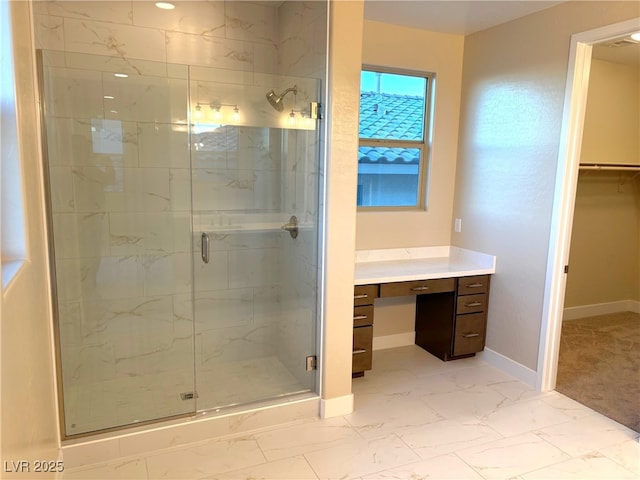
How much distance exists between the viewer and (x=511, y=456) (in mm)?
2426

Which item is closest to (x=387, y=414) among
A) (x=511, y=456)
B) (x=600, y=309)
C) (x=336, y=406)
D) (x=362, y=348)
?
(x=336, y=406)

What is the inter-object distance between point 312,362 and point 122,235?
1.47m

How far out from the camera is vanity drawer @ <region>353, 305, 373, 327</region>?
3.12 m

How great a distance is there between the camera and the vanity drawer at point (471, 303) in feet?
11.4

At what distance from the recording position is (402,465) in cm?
233

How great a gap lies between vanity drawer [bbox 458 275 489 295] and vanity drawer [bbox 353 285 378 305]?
0.73 m

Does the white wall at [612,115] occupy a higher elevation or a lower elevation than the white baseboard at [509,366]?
higher

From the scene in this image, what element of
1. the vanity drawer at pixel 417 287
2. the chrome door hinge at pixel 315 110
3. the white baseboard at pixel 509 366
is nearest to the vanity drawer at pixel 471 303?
the vanity drawer at pixel 417 287

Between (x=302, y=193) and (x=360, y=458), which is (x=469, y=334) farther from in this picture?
(x=302, y=193)

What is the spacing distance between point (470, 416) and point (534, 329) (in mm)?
836

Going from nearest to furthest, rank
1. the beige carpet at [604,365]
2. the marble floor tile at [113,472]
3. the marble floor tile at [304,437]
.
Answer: the marble floor tile at [113,472] → the marble floor tile at [304,437] → the beige carpet at [604,365]

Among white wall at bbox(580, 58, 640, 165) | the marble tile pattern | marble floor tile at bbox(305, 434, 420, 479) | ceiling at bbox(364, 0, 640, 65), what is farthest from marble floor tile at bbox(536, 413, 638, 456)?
ceiling at bbox(364, 0, 640, 65)

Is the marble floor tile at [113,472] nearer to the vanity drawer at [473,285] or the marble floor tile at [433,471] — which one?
the marble floor tile at [433,471]

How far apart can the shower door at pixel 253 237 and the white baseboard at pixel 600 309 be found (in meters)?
3.09
